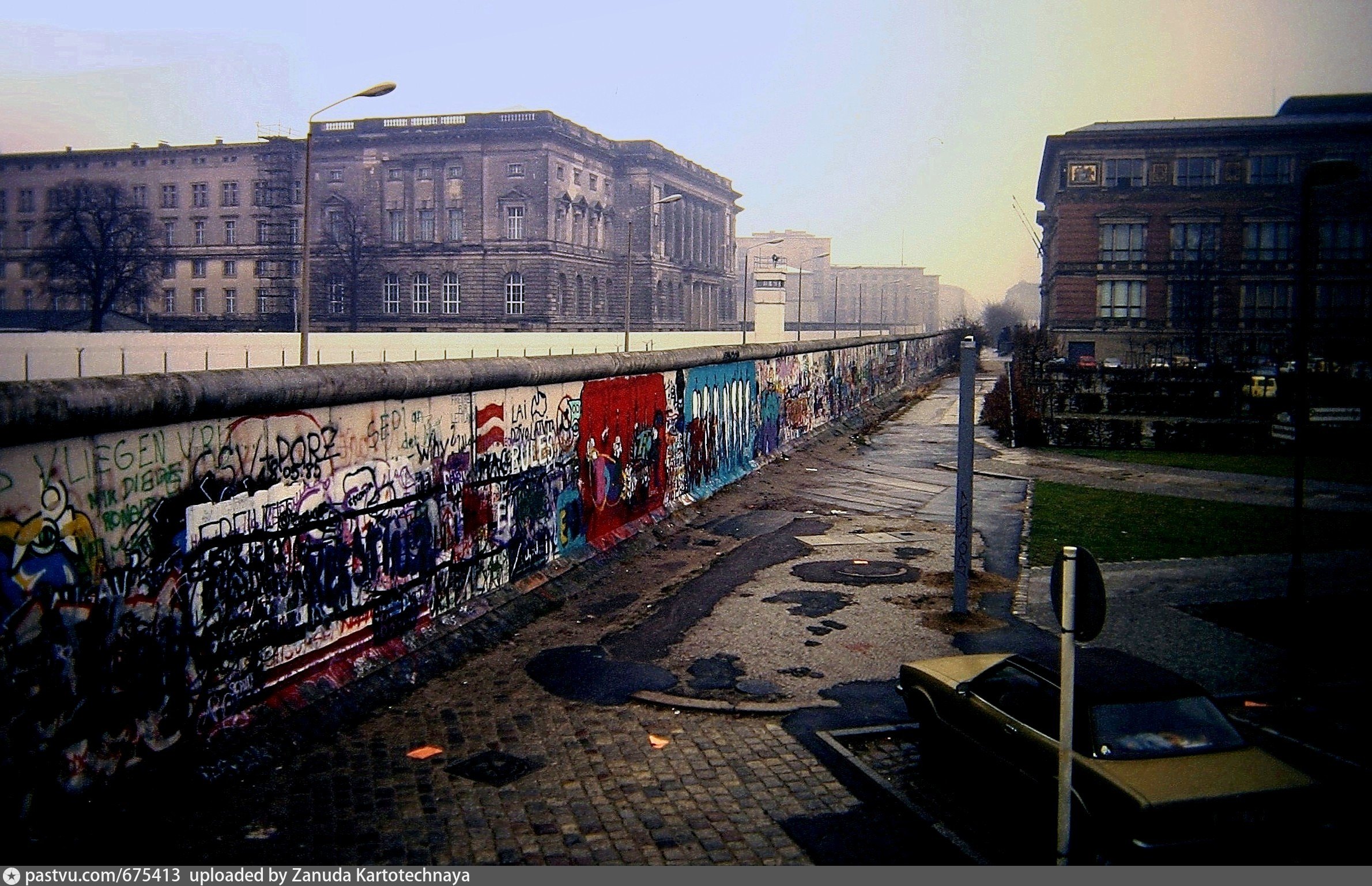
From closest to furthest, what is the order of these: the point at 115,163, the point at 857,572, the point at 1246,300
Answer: the point at 857,572, the point at 1246,300, the point at 115,163

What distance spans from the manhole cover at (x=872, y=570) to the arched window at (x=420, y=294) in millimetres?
77503

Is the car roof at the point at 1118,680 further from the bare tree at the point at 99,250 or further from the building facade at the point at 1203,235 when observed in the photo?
the bare tree at the point at 99,250

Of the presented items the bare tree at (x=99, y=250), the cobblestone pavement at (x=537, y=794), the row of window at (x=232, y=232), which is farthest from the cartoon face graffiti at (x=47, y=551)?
the row of window at (x=232, y=232)

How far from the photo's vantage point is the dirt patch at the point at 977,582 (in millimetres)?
14109

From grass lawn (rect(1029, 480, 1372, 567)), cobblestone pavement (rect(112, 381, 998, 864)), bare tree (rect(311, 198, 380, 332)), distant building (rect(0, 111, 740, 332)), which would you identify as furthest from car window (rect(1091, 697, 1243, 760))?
bare tree (rect(311, 198, 380, 332))

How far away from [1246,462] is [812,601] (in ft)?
67.1

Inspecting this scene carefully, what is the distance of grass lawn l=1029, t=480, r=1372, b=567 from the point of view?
16.5 metres

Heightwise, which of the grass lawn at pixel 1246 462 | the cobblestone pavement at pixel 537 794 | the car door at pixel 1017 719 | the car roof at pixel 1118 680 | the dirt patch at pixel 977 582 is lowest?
the cobblestone pavement at pixel 537 794

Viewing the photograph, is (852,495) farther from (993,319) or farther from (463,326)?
(993,319)

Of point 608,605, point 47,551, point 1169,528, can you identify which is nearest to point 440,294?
point 1169,528

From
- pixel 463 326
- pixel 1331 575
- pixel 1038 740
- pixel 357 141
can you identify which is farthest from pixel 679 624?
pixel 357 141

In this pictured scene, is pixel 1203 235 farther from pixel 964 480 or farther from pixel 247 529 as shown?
pixel 247 529

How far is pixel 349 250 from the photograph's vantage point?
283ft

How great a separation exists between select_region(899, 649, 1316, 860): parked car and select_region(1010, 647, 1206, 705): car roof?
1 cm
